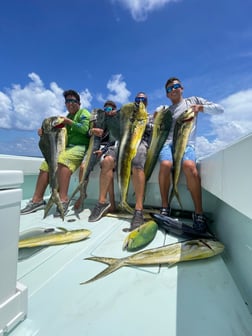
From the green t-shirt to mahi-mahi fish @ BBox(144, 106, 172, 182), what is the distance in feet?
3.29

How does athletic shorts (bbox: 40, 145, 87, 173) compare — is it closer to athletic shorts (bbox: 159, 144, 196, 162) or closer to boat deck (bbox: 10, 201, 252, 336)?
athletic shorts (bbox: 159, 144, 196, 162)

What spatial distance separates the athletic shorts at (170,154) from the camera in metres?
2.28

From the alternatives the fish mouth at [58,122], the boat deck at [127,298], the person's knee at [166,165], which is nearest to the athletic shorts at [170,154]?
the person's knee at [166,165]

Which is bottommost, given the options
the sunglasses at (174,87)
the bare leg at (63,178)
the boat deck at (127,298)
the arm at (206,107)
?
the boat deck at (127,298)

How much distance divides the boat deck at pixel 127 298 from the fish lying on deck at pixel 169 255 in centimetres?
4

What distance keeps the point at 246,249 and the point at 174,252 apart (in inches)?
18.5

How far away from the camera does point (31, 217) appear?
96.4 inches

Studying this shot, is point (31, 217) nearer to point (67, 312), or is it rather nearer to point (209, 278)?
point (67, 312)

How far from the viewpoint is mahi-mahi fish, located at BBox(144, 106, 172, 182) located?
8.34 feet

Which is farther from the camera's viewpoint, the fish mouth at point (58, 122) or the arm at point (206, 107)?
the fish mouth at point (58, 122)

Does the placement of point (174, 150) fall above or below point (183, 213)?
above

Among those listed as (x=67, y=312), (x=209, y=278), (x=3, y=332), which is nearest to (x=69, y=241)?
(x=67, y=312)

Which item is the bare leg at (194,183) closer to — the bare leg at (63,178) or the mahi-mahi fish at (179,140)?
the mahi-mahi fish at (179,140)

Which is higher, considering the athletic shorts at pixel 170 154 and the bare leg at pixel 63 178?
the athletic shorts at pixel 170 154
